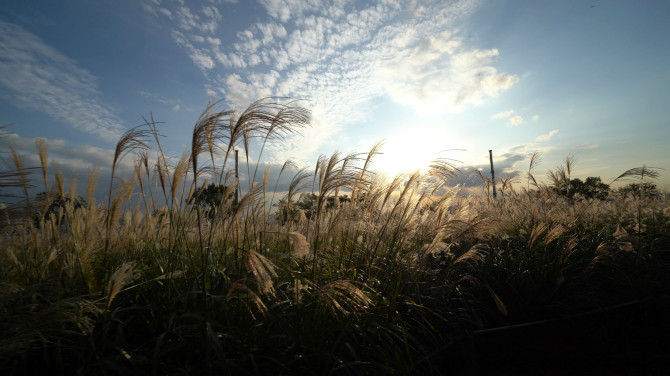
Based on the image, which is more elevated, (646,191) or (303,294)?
(646,191)

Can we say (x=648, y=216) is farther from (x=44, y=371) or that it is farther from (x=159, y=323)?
(x=44, y=371)

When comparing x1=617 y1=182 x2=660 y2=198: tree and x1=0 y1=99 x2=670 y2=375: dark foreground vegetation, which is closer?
x1=0 y1=99 x2=670 y2=375: dark foreground vegetation

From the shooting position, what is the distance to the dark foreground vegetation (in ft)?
5.62

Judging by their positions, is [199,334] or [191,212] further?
[191,212]

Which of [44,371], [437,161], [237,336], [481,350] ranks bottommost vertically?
[481,350]

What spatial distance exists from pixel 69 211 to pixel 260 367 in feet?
6.58

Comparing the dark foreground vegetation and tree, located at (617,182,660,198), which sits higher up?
tree, located at (617,182,660,198)

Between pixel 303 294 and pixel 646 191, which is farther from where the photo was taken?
pixel 646 191

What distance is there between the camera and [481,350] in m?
2.71

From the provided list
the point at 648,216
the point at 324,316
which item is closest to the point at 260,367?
the point at 324,316

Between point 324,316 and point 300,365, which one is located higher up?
point 324,316

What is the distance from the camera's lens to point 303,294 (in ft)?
7.72

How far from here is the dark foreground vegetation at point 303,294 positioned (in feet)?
5.62

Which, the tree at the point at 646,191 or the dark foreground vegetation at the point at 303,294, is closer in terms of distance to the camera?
the dark foreground vegetation at the point at 303,294
